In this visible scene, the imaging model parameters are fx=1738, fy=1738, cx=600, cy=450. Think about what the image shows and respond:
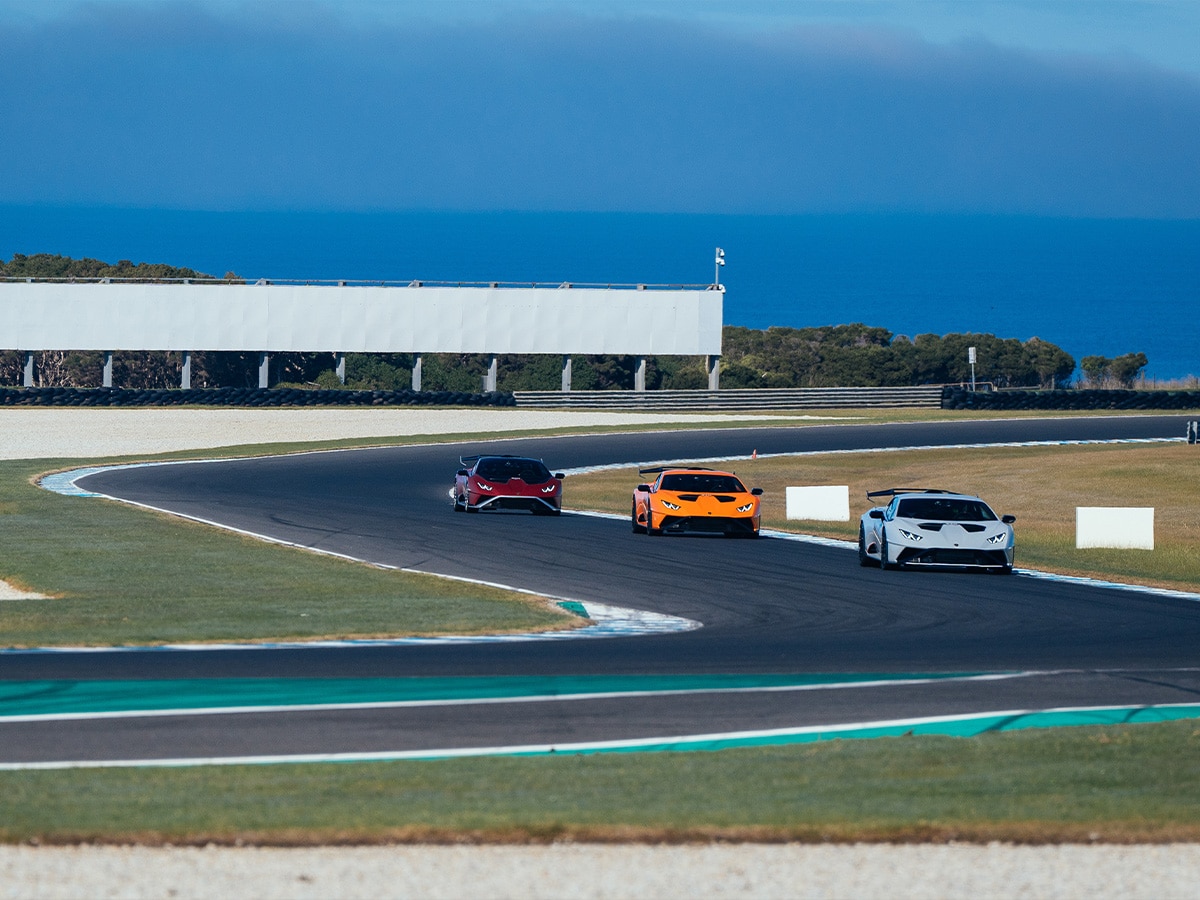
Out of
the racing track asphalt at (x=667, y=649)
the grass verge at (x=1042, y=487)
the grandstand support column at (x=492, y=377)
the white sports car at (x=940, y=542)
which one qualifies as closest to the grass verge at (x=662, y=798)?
the racing track asphalt at (x=667, y=649)

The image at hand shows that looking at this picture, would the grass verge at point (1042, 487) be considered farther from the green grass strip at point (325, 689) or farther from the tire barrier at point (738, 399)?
the tire barrier at point (738, 399)

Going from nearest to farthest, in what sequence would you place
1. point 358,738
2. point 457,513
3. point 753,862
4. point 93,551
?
point 753,862 → point 358,738 → point 93,551 → point 457,513

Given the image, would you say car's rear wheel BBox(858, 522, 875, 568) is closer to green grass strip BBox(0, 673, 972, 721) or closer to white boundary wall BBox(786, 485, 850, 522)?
white boundary wall BBox(786, 485, 850, 522)

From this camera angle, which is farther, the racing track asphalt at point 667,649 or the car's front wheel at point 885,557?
the car's front wheel at point 885,557

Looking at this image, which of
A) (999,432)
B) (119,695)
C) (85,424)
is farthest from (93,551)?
(999,432)

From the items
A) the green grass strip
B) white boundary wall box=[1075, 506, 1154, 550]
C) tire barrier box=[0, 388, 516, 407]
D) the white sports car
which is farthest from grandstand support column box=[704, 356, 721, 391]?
the green grass strip

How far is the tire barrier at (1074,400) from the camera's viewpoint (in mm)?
74562

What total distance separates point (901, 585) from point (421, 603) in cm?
701

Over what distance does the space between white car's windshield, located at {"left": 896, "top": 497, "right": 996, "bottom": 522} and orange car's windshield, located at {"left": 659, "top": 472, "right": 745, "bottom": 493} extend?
516 centimetres

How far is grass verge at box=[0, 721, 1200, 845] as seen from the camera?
8.90m

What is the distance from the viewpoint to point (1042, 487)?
43.8 meters

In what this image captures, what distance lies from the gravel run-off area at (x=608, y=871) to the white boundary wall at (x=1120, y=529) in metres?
22.8

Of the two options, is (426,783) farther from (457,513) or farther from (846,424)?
(846,424)

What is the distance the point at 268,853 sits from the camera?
845 centimetres
